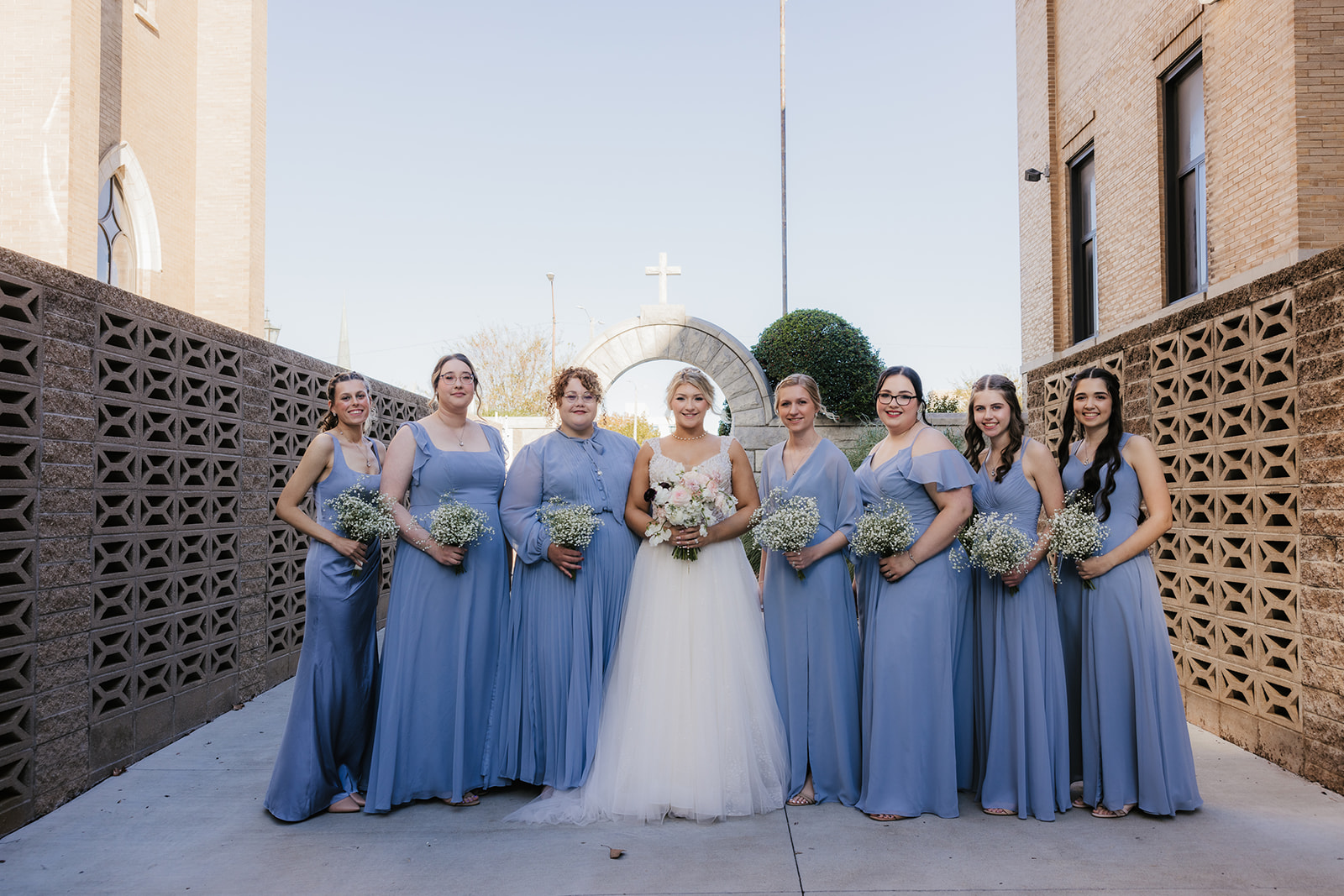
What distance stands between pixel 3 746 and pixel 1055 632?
567cm

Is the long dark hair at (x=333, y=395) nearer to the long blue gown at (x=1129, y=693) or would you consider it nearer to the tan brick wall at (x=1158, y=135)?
the long blue gown at (x=1129, y=693)

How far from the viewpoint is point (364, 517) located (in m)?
4.91

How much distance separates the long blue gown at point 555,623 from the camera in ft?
16.3

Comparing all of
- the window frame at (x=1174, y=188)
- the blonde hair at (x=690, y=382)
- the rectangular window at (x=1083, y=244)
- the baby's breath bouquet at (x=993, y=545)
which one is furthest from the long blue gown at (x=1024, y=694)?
the rectangular window at (x=1083, y=244)

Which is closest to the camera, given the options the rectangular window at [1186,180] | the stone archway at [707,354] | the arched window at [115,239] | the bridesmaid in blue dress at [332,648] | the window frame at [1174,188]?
the bridesmaid in blue dress at [332,648]

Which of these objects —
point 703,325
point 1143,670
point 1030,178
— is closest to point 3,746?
point 1143,670

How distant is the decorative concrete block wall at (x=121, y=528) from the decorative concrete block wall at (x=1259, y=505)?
7.24 m

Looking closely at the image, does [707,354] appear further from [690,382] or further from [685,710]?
[685,710]

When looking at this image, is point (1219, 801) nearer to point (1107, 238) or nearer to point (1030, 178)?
point (1107, 238)

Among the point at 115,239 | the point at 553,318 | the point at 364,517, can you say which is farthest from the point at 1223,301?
the point at 553,318

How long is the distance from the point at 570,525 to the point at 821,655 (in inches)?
64.4

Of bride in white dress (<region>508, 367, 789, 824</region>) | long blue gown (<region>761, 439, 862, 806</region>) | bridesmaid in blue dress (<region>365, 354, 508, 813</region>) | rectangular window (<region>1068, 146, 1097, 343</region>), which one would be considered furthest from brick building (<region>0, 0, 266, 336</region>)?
rectangular window (<region>1068, 146, 1097, 343</region>)

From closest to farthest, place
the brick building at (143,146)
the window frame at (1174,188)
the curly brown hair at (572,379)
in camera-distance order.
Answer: the curly brown hair at (572,379) < the window frame at (1174,188) < the brick building at (143,146)

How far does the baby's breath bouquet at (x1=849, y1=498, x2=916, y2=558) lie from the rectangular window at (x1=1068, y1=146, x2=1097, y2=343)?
896 centimetres
